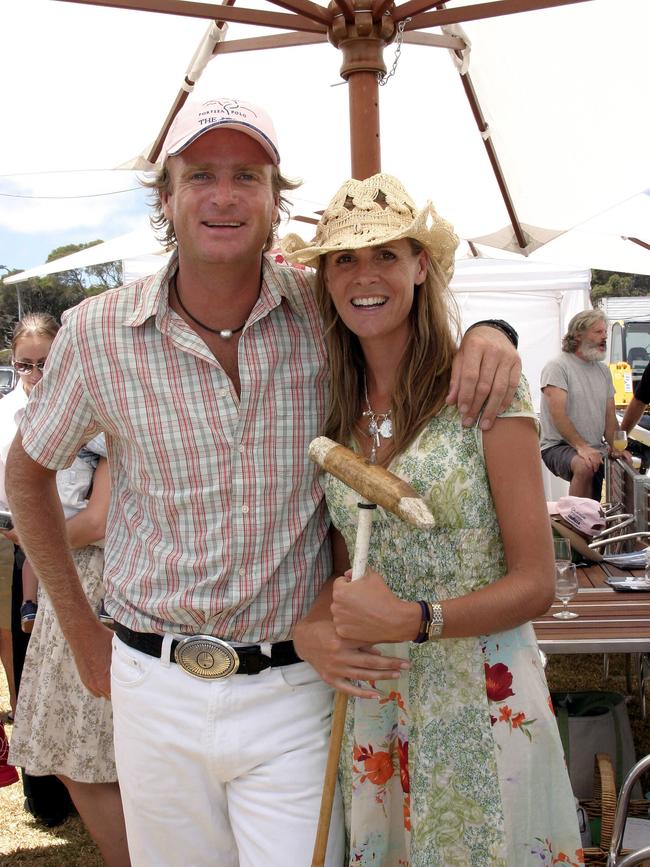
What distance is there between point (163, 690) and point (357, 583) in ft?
2.23

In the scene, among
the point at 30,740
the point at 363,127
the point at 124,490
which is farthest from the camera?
the point at 363,127

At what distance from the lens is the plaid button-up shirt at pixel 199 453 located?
2.17 meters

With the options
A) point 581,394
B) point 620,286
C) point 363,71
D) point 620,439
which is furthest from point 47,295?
point 363,71

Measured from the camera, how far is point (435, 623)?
1891 mm

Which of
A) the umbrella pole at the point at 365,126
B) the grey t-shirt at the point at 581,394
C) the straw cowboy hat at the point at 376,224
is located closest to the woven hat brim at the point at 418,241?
the straw cowboy hat at the point at 376,224

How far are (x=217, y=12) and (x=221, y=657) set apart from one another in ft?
10.1

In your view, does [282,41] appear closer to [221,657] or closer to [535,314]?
[221,657]

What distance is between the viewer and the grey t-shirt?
846cm

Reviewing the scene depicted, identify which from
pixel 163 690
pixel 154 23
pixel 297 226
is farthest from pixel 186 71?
pixel 163 690

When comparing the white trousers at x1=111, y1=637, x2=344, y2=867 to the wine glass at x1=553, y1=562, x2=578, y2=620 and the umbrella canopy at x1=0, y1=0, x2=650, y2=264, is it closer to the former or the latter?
the wine glass at x1=553, y1=562, x2=578, y2=620

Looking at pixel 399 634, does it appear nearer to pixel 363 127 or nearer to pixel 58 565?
pixel 58 565

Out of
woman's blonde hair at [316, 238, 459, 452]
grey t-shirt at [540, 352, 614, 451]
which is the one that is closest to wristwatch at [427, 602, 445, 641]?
A: woman's blonde hair at [316, 238, 459, 452]

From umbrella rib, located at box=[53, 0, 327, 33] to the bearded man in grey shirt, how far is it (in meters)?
5.03

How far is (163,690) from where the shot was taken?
2215 millimetres
